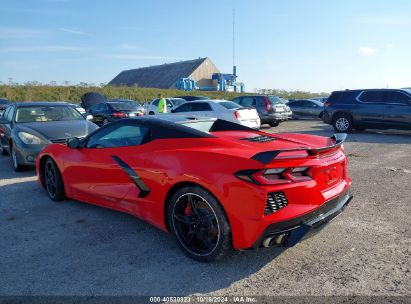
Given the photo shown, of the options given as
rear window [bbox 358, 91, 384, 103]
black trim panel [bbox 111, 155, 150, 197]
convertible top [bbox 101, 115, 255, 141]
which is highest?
rear window [bbox 358, 91, 384, 103]

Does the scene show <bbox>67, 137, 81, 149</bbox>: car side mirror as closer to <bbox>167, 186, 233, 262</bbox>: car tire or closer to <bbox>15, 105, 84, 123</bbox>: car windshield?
<bbox>167, 186, 233, 262</bbox>: car tire

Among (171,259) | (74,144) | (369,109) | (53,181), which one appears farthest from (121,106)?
(171,259)

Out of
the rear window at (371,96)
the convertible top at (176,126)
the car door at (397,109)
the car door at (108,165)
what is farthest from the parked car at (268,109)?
the car door at (108,165)

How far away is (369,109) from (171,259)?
11760mm

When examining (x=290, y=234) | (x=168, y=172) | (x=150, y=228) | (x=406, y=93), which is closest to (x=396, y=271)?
(x=290, y=234)

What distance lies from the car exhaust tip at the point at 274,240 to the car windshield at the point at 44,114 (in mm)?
6605

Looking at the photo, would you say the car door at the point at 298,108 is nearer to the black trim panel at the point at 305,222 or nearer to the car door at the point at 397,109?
the car door at the point at 397,109

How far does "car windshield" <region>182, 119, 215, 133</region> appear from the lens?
158 inches

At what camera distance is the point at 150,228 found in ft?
13.5

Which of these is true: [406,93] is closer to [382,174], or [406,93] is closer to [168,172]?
[382,174]

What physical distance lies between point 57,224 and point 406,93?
12202mm

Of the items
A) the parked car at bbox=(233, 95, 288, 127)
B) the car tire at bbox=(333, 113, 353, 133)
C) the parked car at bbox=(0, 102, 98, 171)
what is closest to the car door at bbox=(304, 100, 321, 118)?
the parked car at bbox=(233, 95, 288, 127)

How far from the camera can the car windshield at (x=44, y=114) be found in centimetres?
792

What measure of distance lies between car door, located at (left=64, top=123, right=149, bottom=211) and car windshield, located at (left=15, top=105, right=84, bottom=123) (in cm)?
364
